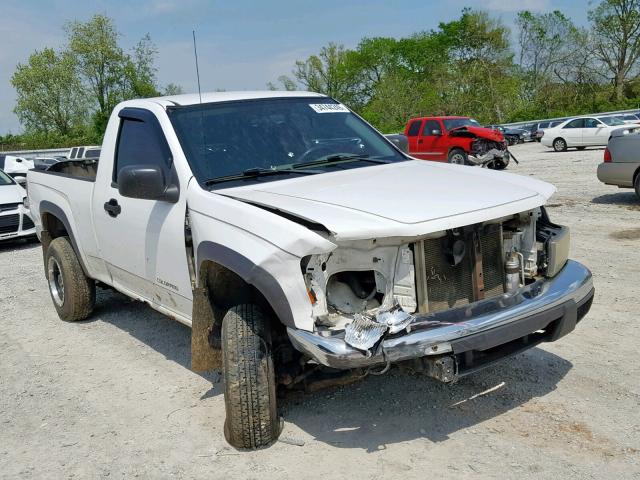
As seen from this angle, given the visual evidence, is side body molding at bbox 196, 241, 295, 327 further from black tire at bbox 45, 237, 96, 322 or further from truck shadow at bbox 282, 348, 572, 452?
black tire at bbox 45, 237, 96, 322

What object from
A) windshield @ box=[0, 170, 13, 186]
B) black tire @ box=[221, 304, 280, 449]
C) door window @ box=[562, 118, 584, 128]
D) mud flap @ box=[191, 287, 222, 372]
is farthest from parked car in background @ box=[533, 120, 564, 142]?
black tire @ box=[221, 304, 280, 449]

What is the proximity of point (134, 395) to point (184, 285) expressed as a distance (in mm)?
943

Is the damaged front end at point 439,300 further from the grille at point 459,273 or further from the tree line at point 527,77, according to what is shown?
the tree line at point 527,77

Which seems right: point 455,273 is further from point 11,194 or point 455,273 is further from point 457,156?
point 457,156

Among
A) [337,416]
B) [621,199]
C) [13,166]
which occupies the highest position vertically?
[13,166]

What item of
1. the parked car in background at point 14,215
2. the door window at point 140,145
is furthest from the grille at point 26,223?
the door window at point 140,145

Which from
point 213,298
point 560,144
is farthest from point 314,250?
point 560,144

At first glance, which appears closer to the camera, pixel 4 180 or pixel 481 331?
pixel 481 331

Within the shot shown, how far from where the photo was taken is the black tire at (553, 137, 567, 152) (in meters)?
27.7

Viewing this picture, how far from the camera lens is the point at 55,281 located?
6.59 m

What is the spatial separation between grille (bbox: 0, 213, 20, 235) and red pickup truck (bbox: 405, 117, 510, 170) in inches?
504

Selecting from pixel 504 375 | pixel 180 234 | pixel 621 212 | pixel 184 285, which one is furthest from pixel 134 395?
pixel 621 212

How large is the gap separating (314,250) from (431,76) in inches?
2499

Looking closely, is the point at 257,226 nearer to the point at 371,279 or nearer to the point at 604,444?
the point at 371,279
